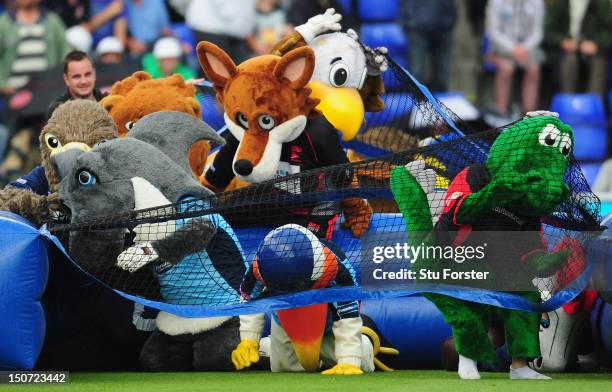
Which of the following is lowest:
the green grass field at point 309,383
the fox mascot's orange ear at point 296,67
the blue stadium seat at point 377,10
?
the green grass field at point 309,383

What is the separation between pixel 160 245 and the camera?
18.4 feet

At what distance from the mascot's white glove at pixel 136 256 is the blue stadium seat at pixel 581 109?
6725 mm

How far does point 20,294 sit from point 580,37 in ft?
24.9

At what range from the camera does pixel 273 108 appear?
614 centimetres

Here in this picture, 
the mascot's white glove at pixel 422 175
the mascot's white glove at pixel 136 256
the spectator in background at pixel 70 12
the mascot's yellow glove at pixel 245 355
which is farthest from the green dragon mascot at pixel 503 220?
the spectator in background at pixel 70 12

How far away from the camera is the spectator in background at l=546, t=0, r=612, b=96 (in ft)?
38.1

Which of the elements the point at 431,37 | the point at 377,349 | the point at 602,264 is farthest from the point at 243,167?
the point at 431,37

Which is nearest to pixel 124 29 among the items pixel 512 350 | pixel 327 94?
pixel 327 94

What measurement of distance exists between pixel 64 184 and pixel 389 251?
144cm

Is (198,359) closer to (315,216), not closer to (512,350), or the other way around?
(315,216)

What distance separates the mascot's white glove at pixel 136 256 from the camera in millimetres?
5574

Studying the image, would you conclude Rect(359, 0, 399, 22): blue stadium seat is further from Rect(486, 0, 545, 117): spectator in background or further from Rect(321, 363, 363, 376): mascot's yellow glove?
Rect(321, 363, 363, 376): mascot's yellow glove

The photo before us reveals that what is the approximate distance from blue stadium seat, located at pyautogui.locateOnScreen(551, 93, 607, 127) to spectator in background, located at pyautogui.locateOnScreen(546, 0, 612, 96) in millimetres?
374
